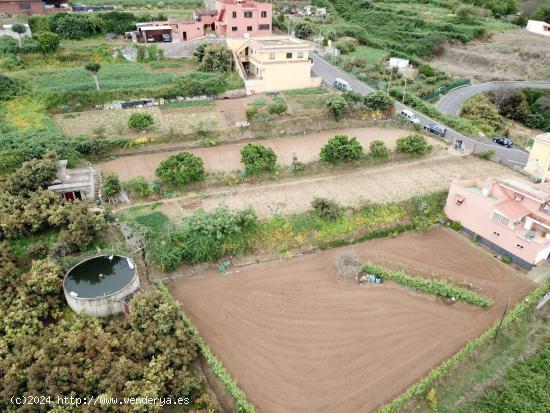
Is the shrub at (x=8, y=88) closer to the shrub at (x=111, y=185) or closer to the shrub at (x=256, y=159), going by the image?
the shrub at (x=111, y=185)

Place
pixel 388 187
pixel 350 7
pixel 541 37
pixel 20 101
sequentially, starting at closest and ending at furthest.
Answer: pixel 388 187
pixel 20 101
pixel 541 37
pixel 350 7

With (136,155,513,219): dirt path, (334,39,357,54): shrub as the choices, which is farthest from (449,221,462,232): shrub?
(334,39,357,54): shrub

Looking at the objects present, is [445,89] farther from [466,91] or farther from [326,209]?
[326,209]

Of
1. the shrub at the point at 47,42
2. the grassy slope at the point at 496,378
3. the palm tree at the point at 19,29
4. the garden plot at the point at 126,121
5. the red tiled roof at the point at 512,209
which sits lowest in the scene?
the grassy slope at the point at 496,378

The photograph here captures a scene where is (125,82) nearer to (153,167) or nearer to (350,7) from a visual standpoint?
(153,167)

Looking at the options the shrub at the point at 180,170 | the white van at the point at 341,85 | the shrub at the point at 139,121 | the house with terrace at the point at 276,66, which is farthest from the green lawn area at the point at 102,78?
the white van at the point at 341,85

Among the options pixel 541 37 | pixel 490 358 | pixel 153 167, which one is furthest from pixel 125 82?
pixel 541 37
